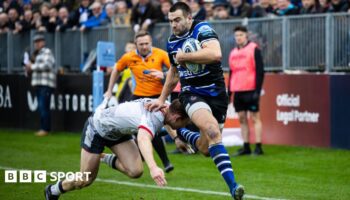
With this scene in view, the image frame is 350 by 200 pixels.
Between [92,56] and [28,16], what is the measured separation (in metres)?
3.92

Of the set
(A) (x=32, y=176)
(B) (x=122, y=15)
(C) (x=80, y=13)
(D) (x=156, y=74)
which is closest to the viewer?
(A) (x=32, y=176)

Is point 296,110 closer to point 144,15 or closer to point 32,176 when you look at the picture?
point 144,15

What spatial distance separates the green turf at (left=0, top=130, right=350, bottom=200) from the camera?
11.6 meters

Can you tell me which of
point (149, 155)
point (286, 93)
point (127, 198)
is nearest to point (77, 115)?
point (286, 93)

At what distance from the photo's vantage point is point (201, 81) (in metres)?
10.7

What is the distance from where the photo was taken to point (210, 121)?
33.3 ft

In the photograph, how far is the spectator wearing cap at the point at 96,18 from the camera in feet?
73.9

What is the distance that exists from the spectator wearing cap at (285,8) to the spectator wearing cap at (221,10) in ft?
4.30

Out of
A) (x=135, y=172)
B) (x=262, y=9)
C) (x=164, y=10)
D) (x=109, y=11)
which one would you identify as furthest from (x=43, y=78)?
(x=135, y=172)

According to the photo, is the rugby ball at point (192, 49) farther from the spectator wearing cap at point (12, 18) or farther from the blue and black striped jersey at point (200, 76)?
the spectator wearing cap at point (12, 18)

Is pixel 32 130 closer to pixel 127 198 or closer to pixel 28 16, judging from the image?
pixel 28 16

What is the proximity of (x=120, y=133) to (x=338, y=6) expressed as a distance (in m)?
8.57

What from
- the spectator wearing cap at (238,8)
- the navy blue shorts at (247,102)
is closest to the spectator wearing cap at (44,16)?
the spectator wearing cap at (238,8)

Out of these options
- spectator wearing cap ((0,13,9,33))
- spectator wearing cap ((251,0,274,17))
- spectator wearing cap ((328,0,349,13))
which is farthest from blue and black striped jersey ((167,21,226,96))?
spectator wearing cap ((0,13,9,33))
